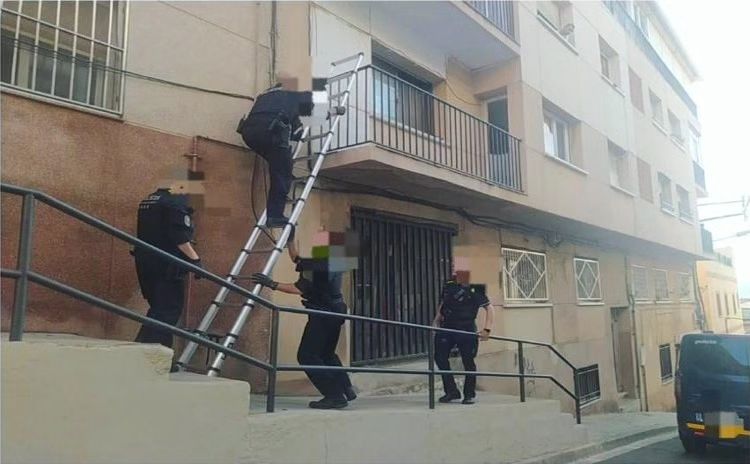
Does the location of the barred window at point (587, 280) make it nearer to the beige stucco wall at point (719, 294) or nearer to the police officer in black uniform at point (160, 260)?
the police officer in black uniform at point (160, 260)

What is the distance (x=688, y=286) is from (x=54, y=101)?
805 inches

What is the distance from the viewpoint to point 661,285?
56.4 ft

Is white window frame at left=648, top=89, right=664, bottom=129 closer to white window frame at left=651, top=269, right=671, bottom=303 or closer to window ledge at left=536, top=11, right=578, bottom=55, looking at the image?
white window frame at left=651, top=269, right=671, bottom=303

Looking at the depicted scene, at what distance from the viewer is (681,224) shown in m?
17.3

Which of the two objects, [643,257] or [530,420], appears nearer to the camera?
[530,420]

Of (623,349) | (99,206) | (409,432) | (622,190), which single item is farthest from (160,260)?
(623,349)

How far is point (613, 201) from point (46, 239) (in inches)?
440

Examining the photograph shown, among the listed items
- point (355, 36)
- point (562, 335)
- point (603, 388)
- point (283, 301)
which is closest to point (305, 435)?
point (283, 301)

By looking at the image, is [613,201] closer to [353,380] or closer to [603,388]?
[603,388]

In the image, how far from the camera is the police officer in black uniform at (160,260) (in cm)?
408

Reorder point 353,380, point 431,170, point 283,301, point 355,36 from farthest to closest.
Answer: point 355,36 → point 431,170 → point 353,380 → point 283,301

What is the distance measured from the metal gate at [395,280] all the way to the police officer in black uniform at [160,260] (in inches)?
112

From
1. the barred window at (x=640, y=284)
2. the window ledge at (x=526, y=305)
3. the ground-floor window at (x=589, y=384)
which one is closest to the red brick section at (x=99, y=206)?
the window ledge at (x=526, y=305)

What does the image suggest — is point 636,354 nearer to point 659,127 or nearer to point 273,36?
point 659,127
